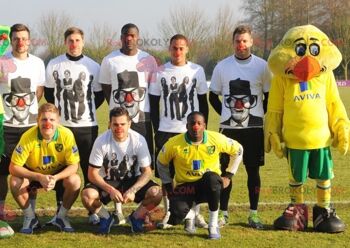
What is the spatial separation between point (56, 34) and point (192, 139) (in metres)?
26.2

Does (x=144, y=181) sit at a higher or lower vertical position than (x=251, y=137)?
lower

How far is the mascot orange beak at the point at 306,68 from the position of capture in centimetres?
523

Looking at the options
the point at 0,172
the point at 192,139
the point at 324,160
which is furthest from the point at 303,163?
the point at 0,172

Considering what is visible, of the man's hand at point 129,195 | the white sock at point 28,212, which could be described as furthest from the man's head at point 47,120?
the man's hand at point 129,195

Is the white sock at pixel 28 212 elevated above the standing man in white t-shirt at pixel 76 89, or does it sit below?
below

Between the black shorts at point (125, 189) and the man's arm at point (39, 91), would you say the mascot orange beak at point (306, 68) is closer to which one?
the black shorts at point (125, 189)

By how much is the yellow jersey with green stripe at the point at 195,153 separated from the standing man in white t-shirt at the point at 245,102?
30cm

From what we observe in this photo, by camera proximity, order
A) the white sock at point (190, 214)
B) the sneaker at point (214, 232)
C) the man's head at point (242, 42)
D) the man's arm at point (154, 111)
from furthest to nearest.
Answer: the man's arm at point (154, 111), the man's head at point (242, 42), the white sock at point (190, 214), the sneaker at point (214, 232)

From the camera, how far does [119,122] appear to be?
525 centimetres

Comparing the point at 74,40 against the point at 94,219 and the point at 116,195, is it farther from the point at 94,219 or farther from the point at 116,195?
the point at 94,219

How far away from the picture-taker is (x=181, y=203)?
523 cm

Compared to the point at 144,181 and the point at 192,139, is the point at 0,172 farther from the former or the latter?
the point at 192,139

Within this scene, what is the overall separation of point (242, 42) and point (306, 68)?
29.5 inches

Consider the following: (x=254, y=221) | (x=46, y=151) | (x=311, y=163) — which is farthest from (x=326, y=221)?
(x=46, y=151)
